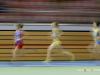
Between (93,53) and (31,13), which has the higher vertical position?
(31,13)

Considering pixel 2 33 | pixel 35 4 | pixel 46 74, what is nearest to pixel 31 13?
pixel 35 4

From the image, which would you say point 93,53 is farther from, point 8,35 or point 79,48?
point 8,35

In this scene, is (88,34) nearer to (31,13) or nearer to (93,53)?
(93,53)

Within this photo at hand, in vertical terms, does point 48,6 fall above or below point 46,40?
above

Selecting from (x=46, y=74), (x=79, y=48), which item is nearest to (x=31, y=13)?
(x=79, y=48)

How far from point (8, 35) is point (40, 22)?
1.40m

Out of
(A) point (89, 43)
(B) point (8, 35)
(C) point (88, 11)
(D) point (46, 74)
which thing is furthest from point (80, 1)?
(D) point (46, 74)

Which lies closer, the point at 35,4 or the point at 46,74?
the point at 46,74

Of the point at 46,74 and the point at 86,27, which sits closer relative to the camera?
the point at 46,74

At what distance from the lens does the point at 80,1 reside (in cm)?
1575

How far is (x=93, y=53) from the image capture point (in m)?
15.4

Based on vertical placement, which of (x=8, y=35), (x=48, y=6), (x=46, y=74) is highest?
(x=48, y=6)

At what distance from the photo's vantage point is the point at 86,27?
15.7 metres

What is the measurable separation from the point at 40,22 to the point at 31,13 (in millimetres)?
530
